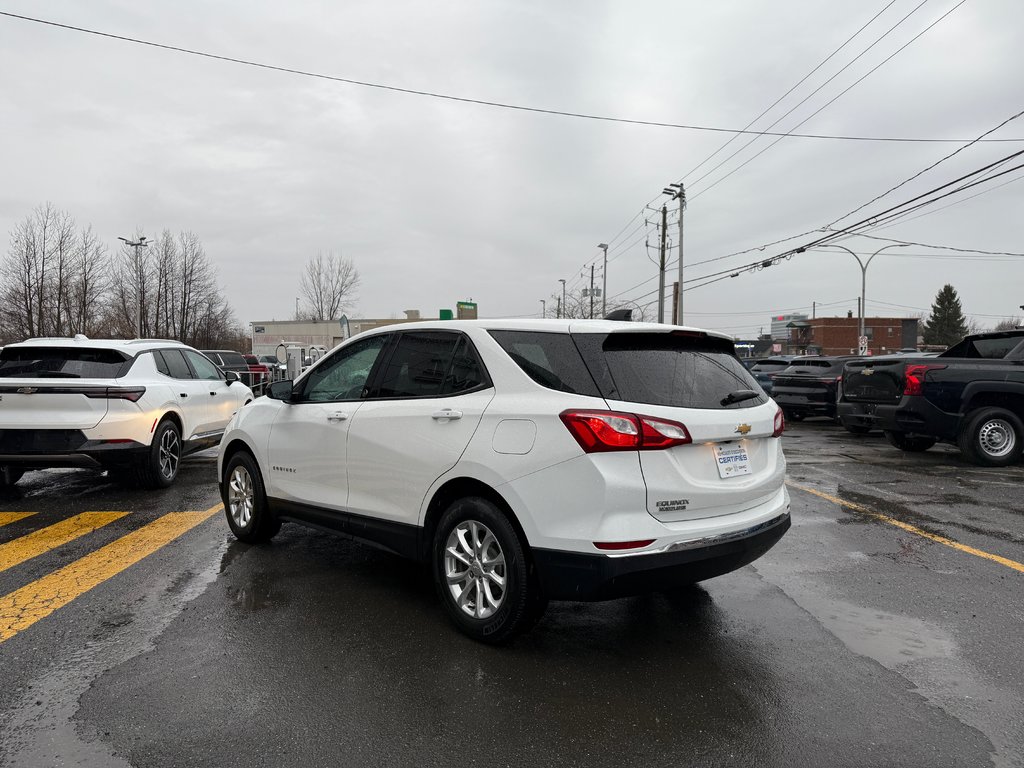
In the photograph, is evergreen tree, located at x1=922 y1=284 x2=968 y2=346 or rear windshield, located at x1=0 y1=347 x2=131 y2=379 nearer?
rear windshield, located at x1=0 y1=347 x2=131 y2=379

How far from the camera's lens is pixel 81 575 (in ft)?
15.0

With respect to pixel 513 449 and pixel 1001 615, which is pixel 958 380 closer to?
pixel 1001 615

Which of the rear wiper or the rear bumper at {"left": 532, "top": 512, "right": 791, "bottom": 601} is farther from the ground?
the rear wiper

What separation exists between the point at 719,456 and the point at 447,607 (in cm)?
165

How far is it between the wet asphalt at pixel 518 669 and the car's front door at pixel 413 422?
2.31ft

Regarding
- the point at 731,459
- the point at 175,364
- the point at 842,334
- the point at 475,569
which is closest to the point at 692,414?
the point at 731,459

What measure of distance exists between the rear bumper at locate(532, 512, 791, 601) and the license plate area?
0.31 metres

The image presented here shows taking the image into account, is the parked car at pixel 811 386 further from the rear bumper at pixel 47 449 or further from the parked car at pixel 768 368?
the rear bumper at pixel 47 449

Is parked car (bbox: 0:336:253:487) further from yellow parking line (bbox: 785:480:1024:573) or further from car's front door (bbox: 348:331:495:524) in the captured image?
yellow parking line (bbox: 785:480:1024:573)

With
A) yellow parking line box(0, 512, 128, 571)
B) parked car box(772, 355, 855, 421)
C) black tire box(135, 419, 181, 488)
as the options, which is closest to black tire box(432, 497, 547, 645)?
yellow parking line box(0, 512, 128, 571)

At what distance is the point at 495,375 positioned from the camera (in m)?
3.49

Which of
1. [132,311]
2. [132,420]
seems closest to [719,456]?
[132,420]

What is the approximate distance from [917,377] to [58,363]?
10655 millimetres

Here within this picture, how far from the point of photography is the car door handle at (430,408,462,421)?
3.54m
